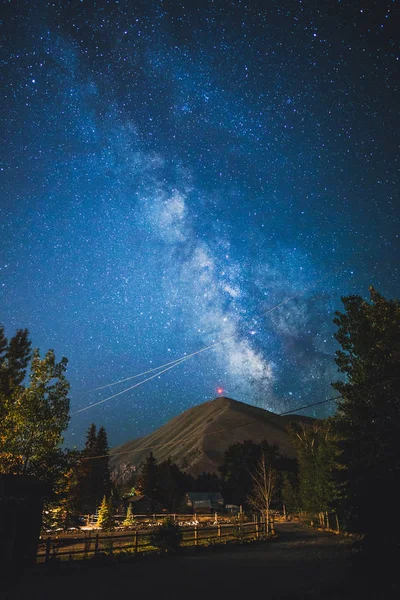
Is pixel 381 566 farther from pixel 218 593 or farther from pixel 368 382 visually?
pixel 368 382

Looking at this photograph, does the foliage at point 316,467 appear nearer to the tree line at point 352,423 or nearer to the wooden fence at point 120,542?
the wooden fence at point 120,542

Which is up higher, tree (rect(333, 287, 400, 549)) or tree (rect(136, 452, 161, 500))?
tree (rect(333, 287, 400, 549))

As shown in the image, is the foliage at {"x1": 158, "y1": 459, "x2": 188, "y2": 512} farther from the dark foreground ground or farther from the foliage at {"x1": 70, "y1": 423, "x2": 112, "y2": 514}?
the dark foreground ground

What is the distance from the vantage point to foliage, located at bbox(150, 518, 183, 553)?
19.5 m

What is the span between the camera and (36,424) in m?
17.5

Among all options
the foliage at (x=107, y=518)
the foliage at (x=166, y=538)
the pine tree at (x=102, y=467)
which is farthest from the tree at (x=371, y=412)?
the pine tree at (x=102, y=467)

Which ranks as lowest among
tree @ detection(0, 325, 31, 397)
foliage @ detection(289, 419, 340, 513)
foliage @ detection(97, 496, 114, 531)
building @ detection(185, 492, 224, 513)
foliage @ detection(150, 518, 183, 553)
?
building @ detection(185, 492, 224, 513)

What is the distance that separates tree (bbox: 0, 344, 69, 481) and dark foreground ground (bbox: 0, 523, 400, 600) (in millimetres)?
4566

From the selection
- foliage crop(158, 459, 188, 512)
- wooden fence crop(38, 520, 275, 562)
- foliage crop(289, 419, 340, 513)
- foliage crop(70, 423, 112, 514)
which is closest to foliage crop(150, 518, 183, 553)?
wooden fence crop(38, 520, 275, 562)

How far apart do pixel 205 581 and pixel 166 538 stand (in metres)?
7.98

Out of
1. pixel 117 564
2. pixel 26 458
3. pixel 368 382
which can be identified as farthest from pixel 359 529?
pixel 26 458

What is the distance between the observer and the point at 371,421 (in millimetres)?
15227

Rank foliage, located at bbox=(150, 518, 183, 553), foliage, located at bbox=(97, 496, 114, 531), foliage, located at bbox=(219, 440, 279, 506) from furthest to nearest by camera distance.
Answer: foliage, located at bbox=(219, 440, 279, 506) < foliage, located at bbox=(97, 496, 114, 531) < foliage, located at bbox=(150, 518, 183, 553)

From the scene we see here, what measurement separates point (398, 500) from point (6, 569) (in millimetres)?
13759
